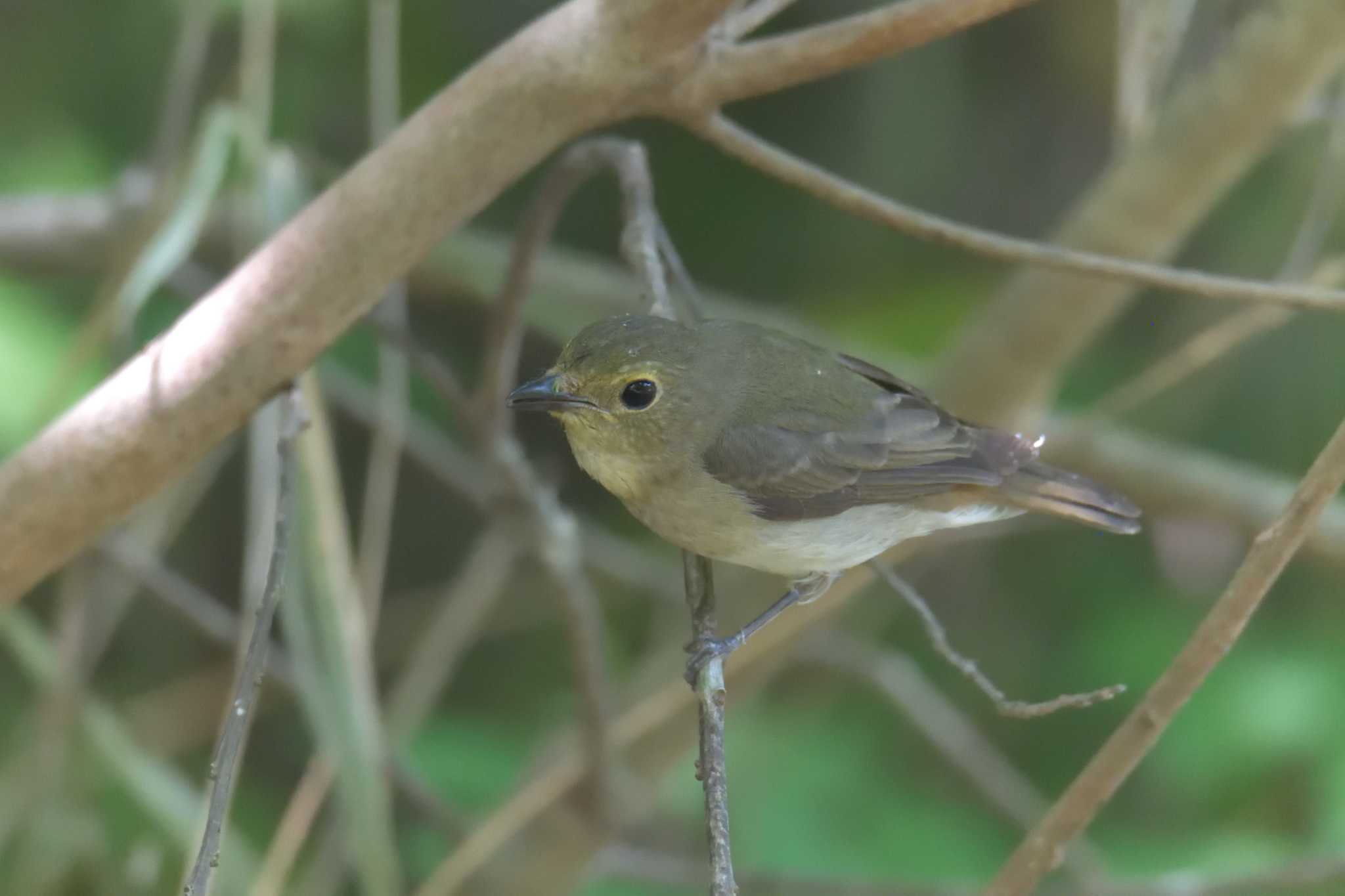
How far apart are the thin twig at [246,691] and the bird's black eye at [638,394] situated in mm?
726

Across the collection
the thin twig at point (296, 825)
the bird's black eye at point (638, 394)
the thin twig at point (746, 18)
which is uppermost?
the thin twig at point (746, 18)

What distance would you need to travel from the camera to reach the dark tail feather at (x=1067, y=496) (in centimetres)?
296

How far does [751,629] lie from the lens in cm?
258

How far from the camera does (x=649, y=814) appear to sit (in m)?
4.35

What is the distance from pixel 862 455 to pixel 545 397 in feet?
2.26

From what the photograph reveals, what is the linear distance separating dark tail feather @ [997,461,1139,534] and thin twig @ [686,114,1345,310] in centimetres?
72

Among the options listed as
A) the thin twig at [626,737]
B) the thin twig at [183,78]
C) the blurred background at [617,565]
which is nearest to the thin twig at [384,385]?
the blurred background at [617,565]

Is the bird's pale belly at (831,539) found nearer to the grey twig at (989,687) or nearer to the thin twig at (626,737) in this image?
the grey twig at (989,687)

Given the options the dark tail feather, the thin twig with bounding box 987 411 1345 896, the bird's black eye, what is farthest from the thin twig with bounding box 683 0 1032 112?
the dark tail feather

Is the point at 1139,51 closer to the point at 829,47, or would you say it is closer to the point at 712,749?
the point at 829,47

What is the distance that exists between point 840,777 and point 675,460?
6.74ft

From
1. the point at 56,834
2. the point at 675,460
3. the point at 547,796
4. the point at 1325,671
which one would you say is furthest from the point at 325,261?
the point at 1325,671

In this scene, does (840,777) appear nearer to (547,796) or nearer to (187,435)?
(547,796)

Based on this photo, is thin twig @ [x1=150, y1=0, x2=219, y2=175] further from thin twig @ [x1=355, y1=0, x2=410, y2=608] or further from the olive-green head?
the olive-green head
